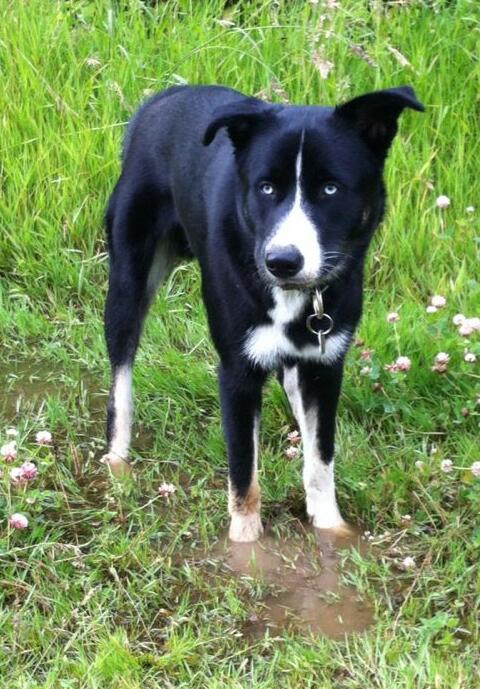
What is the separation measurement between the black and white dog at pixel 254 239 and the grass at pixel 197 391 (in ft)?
0.73

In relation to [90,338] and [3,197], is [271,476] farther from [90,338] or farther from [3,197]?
[3,197]

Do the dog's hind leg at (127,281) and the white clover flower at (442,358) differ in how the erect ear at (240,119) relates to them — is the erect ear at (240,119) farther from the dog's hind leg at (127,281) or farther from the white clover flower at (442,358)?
the white clover flower at (442,358)

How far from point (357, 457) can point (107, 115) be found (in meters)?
2.06

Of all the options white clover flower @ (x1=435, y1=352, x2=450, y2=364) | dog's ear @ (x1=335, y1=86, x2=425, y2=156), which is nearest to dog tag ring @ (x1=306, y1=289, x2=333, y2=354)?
dog's ear @ (x1=335, y1=86, x2=425, y2=156)

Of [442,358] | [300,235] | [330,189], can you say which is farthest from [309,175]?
[442,358]

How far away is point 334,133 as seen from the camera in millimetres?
3006

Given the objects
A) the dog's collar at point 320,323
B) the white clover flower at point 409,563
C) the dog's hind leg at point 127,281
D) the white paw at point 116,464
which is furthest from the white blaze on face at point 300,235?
the white paw at point 116,464

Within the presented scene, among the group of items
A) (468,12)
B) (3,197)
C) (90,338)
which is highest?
(468,12)

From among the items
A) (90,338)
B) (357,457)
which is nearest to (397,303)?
(357,457)

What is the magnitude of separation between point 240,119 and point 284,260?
0.47 m

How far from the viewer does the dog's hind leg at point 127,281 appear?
151 inches

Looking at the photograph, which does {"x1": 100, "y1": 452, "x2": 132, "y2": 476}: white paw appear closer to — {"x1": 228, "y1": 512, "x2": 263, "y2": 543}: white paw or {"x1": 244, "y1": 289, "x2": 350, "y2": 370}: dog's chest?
{"x1": 228, "y1": 512, "x2": 263, "y2": 543}: white paw

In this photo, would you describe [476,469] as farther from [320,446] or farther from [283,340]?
[283,340]

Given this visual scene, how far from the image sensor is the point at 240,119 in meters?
3.06
